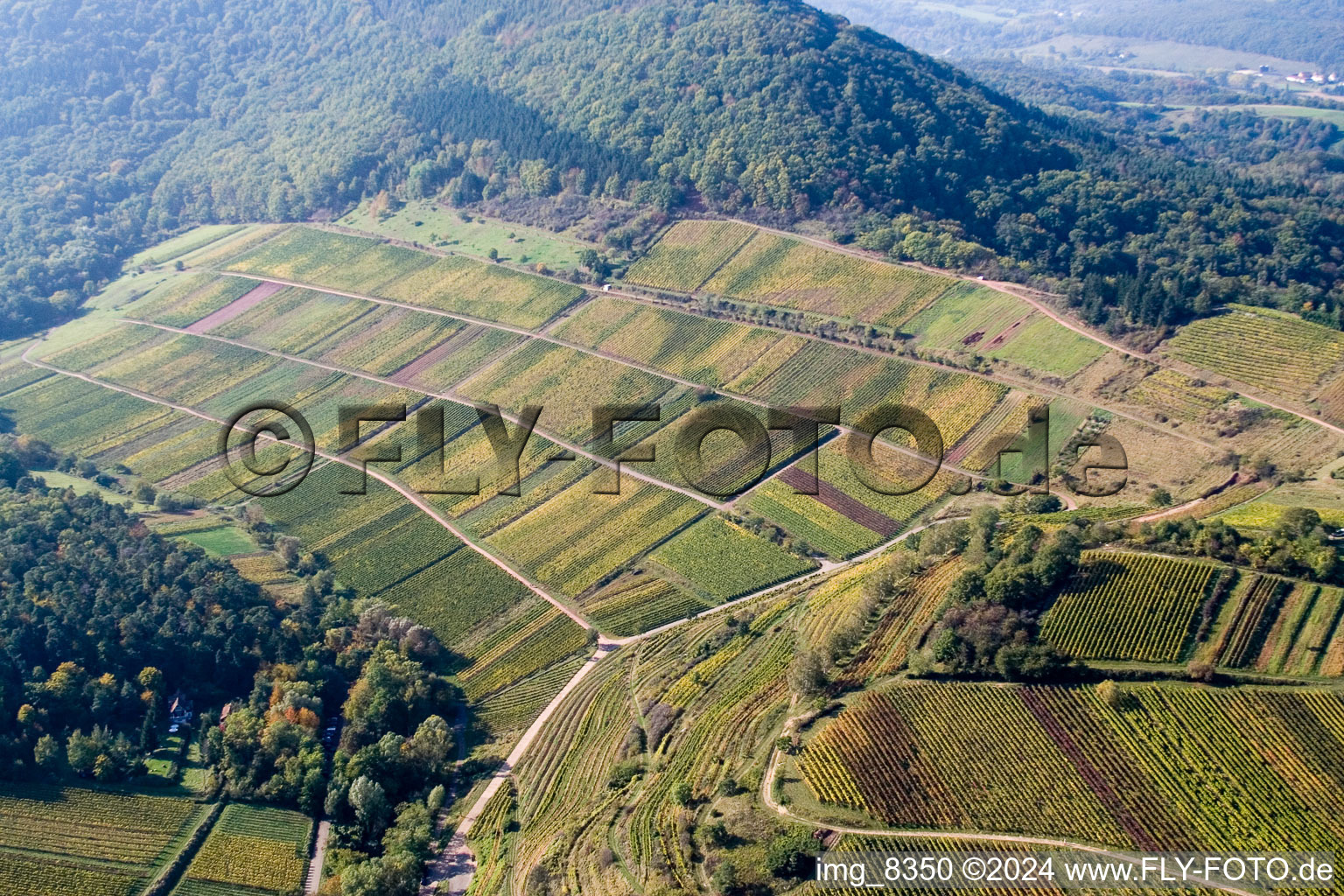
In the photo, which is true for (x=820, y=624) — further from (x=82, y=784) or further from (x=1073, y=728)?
(x=82, y=784)

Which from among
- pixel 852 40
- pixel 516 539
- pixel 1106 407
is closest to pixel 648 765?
pixel 516 539

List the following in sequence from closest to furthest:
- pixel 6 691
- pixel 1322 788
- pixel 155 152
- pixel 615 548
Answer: pixel 1322 788
pixel 6 691
pixel 615 548
pixel 155 152

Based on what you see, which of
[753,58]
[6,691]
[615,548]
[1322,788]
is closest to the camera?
[1322,788]

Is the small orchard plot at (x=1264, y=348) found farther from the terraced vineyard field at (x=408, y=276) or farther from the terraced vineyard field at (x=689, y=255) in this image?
the terraced vineyard field at (x=408, y=276)

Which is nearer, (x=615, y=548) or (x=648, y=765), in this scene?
(x=648, y=765)

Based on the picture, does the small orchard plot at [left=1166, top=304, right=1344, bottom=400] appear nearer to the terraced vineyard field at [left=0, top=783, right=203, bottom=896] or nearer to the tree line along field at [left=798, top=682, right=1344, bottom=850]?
the tree line along field at [left=798, top=682, right=1344, bottom=850]

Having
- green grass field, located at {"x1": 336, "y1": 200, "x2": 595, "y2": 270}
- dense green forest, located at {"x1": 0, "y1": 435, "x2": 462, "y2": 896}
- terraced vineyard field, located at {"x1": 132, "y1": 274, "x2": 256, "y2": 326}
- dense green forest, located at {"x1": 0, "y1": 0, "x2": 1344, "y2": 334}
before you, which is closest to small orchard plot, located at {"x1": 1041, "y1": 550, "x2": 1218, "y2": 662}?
dense green forest, located at {"x1": 0, "y1": 435, "x2": 462, "y2": 896}
